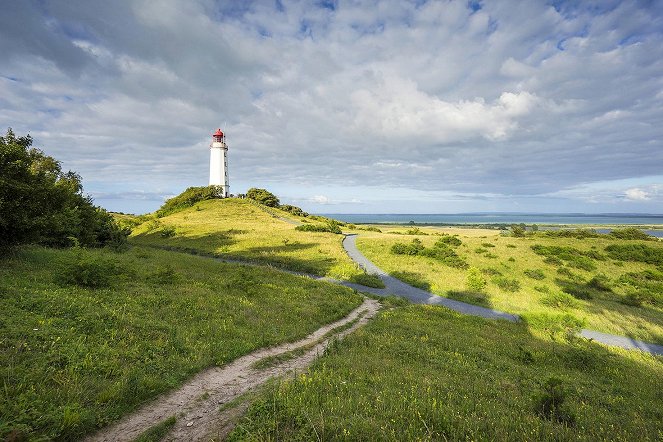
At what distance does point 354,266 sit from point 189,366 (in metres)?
24.8

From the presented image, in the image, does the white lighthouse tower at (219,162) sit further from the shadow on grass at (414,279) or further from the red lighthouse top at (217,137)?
the shadow on grass at (414,279)

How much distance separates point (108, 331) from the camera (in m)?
9.23

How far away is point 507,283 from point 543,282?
543cm

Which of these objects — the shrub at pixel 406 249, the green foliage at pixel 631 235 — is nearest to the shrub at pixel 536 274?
the shrub at pixel 406 249

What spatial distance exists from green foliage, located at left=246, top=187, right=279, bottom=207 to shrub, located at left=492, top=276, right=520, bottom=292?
7328 centimetres

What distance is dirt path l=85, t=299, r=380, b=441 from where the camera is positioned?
6109mm

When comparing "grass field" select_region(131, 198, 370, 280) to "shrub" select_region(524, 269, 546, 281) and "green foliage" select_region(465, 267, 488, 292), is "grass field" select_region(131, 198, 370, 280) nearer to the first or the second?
"green foliage" select_region(465, 267, 488, 292)

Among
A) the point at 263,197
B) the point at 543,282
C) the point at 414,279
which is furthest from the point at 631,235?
the point at 263,197

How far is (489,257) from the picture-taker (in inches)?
1666

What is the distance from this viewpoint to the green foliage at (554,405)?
6.62m

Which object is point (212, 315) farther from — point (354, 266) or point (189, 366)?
point (354, 266)

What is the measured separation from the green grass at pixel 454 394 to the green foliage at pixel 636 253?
38272mm

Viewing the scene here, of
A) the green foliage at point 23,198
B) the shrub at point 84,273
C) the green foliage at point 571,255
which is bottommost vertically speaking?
the green foliage at point 571,255

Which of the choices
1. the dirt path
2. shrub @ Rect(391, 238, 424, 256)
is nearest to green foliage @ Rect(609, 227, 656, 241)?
shrub @ Rect(391, 238, 424, 256)
